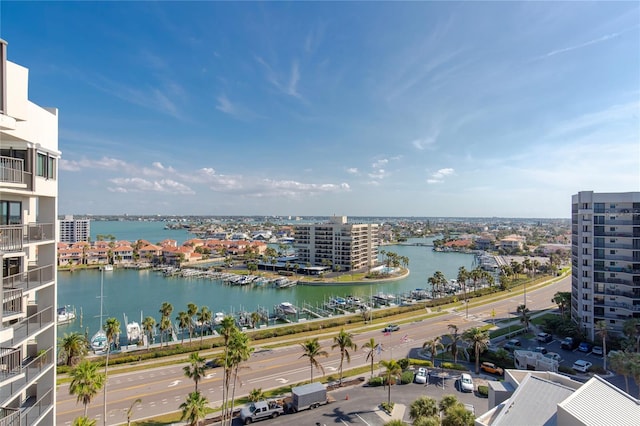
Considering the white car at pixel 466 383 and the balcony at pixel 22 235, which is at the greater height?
the balcony at pixel 22 235

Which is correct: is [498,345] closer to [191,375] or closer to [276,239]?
[191,375]

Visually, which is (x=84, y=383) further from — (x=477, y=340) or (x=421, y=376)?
(x=477, y=340)

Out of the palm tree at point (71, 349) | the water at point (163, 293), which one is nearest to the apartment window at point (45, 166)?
the palm tree at point (71, 349)

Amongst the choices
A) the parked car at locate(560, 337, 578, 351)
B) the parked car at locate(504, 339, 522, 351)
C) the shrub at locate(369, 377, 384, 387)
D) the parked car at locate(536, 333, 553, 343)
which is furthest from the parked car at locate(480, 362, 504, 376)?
the parked car at locate(536, 333, 553, 343)

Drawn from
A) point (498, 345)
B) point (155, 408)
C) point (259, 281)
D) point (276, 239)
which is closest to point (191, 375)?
point (155, 408)

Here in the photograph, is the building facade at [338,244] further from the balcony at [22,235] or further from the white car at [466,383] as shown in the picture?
the balcony at [22,235]

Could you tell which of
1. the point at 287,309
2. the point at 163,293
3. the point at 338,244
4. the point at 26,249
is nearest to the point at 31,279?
the point at 26,249
